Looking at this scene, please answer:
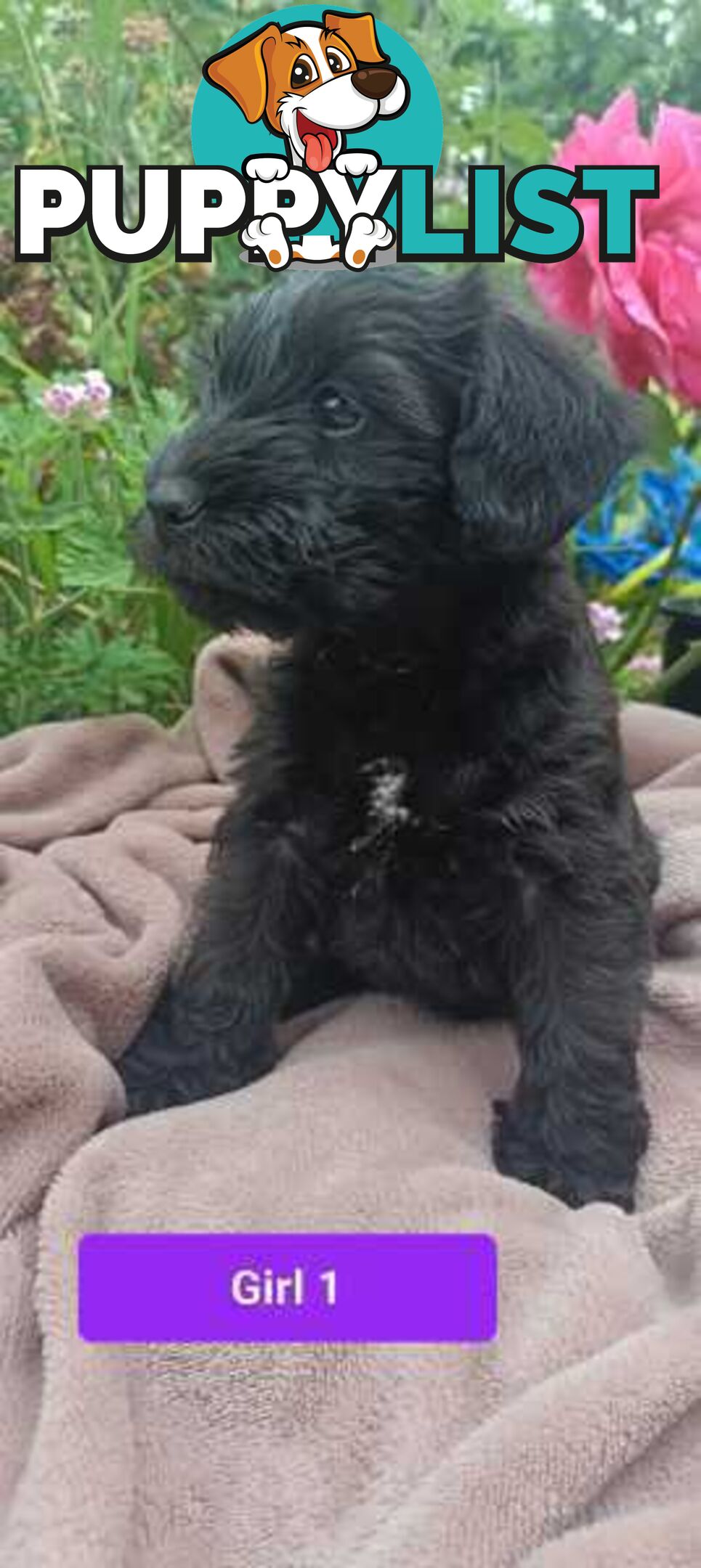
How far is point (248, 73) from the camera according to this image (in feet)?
7.51

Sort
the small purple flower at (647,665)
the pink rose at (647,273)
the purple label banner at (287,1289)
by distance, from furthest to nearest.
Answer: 1. the small purple flower at (647,665)
2. the pink rose at (647,273)
3. the purple label banner at (287,1289)

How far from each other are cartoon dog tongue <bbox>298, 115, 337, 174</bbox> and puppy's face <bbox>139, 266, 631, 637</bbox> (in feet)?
2.44

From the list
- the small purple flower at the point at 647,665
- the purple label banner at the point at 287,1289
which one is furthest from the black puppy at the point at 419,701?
the small purple flower at the point at 647,665

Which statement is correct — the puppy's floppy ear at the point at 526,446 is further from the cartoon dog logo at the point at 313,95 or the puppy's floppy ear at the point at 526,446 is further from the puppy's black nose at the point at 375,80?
the puppy's black nose at the point at 375,80

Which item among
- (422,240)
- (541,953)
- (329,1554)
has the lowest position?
(329,1554)

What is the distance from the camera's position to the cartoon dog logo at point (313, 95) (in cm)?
217

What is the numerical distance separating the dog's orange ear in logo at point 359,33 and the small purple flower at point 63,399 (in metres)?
0.59

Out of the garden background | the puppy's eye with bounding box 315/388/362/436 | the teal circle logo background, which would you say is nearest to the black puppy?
the puppy's eye with bounding box 315/388/362/436

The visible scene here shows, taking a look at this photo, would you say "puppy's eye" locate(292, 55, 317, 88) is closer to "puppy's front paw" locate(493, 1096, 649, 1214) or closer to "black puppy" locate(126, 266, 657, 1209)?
"black puppy" locate(126, 266, 657, 1209)

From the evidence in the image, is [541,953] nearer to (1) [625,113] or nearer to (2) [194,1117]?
(2) [194,1117]

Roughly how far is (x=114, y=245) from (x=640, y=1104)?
61.0 inches

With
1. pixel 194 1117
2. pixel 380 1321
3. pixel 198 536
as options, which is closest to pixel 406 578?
pixel 198 536

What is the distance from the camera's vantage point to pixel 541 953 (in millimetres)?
1601

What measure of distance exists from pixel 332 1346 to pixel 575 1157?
368 millimetres
